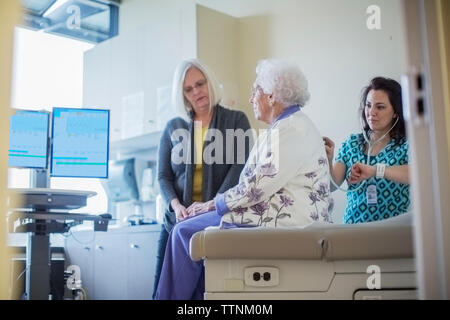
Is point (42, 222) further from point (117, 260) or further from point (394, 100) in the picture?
point (394, 100)

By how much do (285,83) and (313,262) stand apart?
0.74 meters

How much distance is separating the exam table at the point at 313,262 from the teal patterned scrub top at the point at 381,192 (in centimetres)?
51

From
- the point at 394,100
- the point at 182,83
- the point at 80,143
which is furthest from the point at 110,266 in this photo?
the point at 394,100

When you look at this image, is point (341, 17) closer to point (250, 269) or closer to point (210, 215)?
point (210, 215)

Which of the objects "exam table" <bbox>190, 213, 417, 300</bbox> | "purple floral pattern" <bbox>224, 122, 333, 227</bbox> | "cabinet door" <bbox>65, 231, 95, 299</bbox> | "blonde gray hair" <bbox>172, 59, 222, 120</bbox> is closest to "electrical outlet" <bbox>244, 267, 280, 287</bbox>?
"exam table" <bbox>190, 213, 417, 300</bbox>

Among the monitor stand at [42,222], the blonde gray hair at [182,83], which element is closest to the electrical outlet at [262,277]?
the monitor stand at [42,222]

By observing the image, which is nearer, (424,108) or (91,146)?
(424,108)

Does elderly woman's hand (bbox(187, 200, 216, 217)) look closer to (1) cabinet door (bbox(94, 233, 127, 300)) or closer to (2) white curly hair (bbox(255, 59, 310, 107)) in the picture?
(2) white curly hair (bbox(255, 59, 310, 107))

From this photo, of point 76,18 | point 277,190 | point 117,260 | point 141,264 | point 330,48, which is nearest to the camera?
point 277,190

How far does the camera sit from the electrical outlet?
1.33m

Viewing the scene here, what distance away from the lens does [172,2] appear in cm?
325

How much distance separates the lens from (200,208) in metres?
2.02
